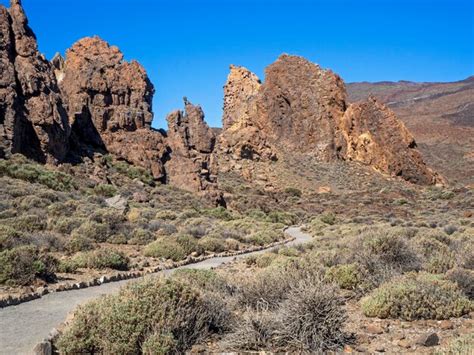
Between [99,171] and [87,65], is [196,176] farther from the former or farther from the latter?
[87,65]

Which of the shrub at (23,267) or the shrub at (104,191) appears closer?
the shrub at (23,267)

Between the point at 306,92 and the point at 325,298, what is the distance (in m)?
67.1

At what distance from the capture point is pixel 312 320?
616 centimetres

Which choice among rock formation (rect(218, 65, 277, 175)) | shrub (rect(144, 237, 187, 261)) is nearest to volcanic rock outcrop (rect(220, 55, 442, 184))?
rock formation (rect(218, 65, 277, 175))

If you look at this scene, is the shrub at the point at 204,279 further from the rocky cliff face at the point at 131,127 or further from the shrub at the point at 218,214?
the rocky cliff face at the point at 131,127

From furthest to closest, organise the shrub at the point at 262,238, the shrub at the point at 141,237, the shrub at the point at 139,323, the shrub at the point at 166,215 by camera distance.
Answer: the shrub at the point at 166,215 < the shrub at the point at 262,238 < the shrub at the point at 141,237 < the shrub at the point at 139,323

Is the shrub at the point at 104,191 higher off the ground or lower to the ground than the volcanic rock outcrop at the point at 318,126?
lower

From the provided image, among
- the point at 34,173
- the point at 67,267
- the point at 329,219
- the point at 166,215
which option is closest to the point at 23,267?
the point at 67,267

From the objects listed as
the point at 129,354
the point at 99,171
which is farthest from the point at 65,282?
the point at 99,171

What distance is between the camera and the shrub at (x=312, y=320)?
19.5 ft

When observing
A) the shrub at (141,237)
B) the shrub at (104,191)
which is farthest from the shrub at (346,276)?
the shrub at (104,191)

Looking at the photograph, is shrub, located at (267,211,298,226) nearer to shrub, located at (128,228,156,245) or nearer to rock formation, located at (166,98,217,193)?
rock formation, located at (166,98,217,193)

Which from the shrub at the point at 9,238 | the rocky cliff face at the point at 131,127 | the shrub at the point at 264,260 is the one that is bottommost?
the shrub at the point at 264,260

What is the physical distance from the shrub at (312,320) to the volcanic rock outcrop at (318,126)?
181 ft
